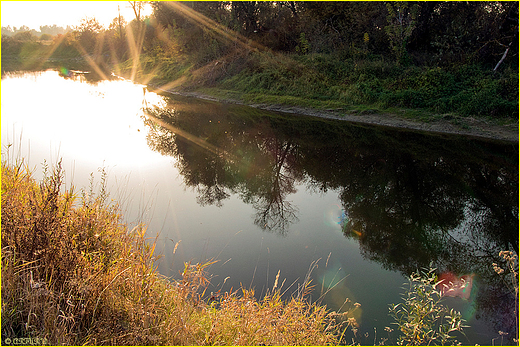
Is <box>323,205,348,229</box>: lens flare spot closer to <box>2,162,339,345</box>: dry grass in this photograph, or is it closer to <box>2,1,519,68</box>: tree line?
<box>2,162,339,345</box>: dry grass

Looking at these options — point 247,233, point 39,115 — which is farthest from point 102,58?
point 247,233

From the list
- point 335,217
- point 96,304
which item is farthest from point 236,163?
point 96,304

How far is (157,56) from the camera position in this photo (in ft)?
103

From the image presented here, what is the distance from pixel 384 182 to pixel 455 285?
12.8ft

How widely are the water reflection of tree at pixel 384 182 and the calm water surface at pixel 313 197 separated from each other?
33mm

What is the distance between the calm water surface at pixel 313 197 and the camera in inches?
189

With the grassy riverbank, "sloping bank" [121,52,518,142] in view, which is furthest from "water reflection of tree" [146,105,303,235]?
the grassy riverbank

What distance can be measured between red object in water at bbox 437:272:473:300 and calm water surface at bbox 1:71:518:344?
0.34ft

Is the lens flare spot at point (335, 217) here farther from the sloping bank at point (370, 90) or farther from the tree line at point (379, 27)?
the tree line at point (379, 27)

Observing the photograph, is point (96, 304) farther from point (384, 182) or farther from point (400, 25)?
point (400, 25)

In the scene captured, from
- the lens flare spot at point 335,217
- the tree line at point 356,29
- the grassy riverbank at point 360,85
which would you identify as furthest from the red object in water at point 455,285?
the tree line at point 356,29

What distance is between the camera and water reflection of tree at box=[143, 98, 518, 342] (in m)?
5.63

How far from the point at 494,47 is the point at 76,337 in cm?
1888

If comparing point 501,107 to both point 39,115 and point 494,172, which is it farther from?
point 39,115
